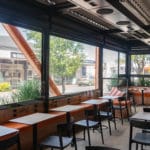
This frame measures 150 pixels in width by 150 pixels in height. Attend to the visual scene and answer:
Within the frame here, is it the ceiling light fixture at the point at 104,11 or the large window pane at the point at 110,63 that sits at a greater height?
the ceiling light fixture at the point at 104,11

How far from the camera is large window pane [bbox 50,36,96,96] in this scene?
5129 mm

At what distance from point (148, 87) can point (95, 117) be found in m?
5.44

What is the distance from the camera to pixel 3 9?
357 cm

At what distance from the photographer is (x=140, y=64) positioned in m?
9.59

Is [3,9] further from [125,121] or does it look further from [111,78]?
[111,78]

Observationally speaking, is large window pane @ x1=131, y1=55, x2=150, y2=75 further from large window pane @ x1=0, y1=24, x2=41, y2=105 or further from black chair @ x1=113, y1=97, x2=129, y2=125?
large window pane @ x1=0, y1=24, x2=41, y2=105

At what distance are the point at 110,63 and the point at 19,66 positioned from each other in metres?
4.65

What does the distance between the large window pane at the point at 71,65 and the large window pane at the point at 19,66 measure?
1.86ft

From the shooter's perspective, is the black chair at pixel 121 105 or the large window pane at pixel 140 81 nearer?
the black chair at pixel 121 105

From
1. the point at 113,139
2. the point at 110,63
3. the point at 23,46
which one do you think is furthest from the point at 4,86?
the point at 110,63

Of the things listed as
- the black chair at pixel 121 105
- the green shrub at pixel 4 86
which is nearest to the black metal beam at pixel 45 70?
the green shrub at pixel 4 86

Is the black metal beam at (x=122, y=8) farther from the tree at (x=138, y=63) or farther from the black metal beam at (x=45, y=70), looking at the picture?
the tree at (x=138, y=63)

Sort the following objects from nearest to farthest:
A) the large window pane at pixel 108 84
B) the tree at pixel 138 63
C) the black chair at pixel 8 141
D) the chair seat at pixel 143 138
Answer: the black chair at pixel 8 141
the chair seat at pixel 143 138
the large window pane at pixel 108 84
the tree at pixel 138 63

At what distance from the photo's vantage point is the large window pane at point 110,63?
7.77 m
